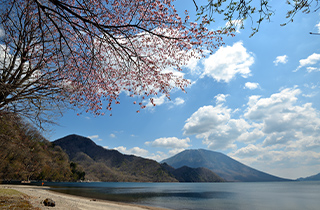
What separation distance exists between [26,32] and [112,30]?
209 inches

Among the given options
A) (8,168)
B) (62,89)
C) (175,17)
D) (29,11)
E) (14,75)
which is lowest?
(8,168)

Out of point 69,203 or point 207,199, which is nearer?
point 69,203

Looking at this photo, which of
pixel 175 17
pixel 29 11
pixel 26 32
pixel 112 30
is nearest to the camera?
A: pixel 112 30

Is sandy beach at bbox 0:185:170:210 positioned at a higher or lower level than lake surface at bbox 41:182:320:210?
higher

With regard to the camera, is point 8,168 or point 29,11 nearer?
point 29,11

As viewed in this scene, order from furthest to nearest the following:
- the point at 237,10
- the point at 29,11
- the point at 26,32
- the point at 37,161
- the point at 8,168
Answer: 1. the point at 37,161
2. the point at 8,168
3. the point at 26,32
4. the point at 29,11
5. the point at 237,10

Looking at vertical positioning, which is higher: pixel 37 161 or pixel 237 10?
pixel 237 10

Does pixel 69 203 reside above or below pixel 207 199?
above

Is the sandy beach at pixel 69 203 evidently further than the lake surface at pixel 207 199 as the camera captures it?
No

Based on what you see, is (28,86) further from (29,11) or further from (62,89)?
(29,11)

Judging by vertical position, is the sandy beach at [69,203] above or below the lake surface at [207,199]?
above

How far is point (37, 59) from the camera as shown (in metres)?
8.78

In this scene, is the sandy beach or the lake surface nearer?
the sandy beach

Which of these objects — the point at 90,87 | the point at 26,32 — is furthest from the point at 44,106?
the point at 26,32
